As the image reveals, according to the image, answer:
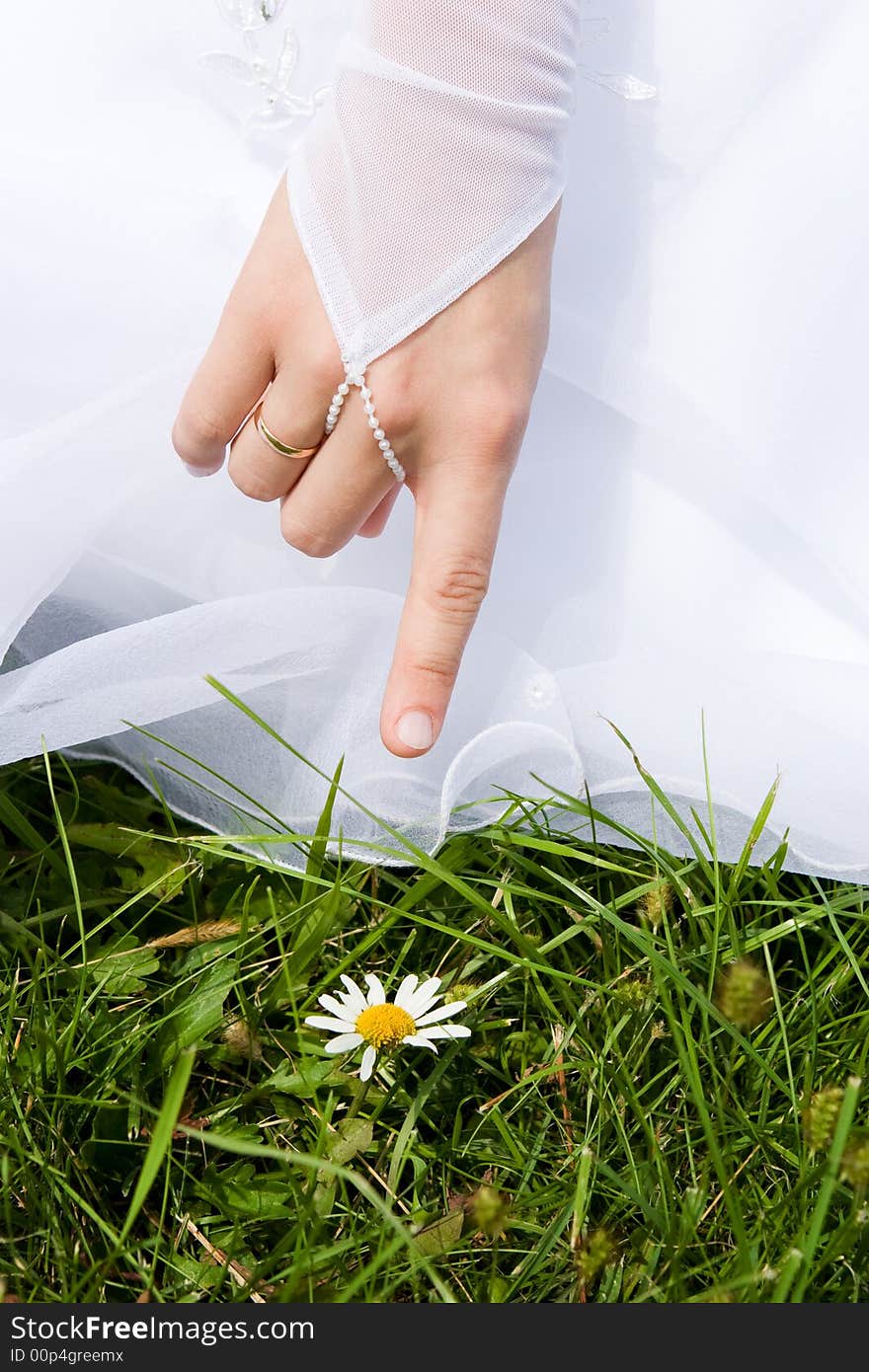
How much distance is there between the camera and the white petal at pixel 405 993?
3.38 feet

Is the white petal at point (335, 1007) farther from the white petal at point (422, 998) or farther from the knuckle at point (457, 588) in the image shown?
the knuckle at point (457, 588)

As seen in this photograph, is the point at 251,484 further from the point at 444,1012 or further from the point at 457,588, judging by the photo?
the point at 444,1012

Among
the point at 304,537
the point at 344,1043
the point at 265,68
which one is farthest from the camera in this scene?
the point at 265,68

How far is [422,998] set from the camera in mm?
1031

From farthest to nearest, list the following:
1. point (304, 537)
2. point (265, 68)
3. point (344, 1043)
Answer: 1. point (265, 68)
2. point (304, 537)
3. point (344, 1043)

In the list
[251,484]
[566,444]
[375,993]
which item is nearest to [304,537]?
[251,484]

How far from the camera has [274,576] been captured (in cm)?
121

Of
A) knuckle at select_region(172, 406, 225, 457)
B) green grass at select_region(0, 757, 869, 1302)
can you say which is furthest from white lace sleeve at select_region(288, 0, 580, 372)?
green grass at select_region(0, 757, 869, 1302)

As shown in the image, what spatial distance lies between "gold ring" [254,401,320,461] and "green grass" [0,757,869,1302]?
1.29 ft

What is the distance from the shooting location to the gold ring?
41.6 inches

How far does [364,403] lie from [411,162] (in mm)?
215

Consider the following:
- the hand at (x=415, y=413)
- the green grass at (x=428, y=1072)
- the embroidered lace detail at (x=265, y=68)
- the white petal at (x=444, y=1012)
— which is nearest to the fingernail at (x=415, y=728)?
the hand at (x=415, y=413)

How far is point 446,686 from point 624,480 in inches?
12.9

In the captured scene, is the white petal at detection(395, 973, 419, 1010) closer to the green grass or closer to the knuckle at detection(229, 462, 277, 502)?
the green grass
